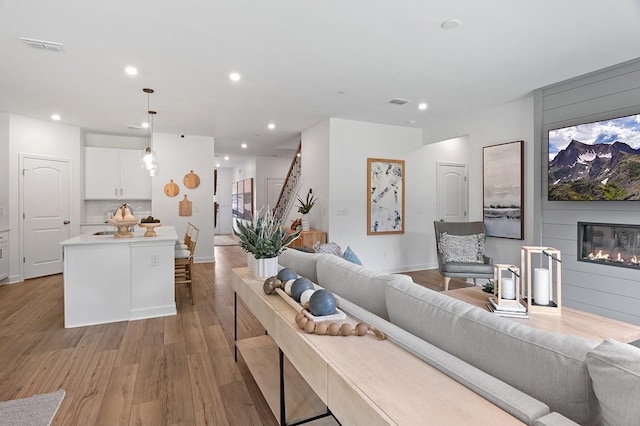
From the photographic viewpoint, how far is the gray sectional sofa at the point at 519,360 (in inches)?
31.0

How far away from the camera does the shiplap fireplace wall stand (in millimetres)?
3424

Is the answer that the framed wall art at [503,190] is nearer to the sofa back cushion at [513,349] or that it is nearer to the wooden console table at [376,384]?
the sofa back cushion at [513,349]

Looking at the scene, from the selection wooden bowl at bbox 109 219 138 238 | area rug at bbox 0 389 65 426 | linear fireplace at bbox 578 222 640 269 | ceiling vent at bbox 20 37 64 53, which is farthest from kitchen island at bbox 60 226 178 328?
linear fireplace at bbox 578 222 640 269

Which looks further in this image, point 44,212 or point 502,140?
point 44,212

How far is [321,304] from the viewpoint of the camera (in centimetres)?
153

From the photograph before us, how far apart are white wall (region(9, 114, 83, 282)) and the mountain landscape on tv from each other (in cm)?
796

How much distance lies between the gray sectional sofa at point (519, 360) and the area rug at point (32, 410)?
82.1 inches

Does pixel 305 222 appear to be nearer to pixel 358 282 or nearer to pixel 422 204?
pixel 422 204

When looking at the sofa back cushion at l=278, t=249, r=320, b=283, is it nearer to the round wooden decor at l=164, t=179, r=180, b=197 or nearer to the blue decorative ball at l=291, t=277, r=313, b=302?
the blue decorative ball at l=291, t=277, r=313, b=302

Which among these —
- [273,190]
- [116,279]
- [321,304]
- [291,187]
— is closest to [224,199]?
[273,190]

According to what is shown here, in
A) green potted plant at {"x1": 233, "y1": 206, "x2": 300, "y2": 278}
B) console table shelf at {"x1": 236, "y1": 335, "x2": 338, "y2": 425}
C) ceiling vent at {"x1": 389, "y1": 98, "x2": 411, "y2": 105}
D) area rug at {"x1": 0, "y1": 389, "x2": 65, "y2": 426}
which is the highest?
ceiling vent at {"x1": 389, "y1": 98, "x2": 411, "y2": 105}

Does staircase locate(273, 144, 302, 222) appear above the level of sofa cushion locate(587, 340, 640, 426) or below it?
above

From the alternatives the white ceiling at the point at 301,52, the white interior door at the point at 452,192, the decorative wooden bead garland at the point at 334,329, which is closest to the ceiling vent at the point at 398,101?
the white ceiling at the point at 301,52

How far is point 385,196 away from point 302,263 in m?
3.93
